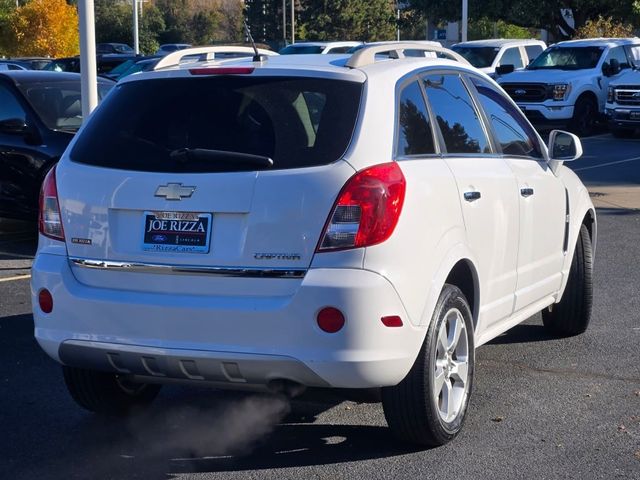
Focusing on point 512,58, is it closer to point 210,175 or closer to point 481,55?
point 481,55

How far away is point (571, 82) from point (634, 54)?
336 centimetres

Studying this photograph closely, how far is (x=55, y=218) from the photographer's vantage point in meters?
5.07

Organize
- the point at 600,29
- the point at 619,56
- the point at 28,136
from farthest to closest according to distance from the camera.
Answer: the point at 600,29
the point at 619,56
the point at 28,136

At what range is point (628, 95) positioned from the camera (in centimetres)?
2277

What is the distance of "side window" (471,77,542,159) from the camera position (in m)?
6.14

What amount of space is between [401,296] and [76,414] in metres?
2.05

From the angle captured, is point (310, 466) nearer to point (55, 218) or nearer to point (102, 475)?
point (102, 475)

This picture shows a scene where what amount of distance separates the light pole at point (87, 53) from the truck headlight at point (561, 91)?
15.3 meters

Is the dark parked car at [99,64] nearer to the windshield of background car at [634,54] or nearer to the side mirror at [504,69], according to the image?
the side mirror at [504,69]

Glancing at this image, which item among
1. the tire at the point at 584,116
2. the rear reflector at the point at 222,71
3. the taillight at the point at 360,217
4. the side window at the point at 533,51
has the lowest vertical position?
the tire at the point at 584,116

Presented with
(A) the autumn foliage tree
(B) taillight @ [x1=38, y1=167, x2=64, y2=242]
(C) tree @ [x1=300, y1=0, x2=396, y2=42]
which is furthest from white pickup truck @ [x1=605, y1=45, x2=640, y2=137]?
(C) tree @ [x1=300, y1=0, x2=396, y2=42]

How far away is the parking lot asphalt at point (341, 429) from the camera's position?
494cm

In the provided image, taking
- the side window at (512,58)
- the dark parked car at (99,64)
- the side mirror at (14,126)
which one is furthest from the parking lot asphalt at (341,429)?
the dark parked car at (99,64)

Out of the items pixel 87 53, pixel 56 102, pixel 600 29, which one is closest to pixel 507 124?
pixel 87 53
